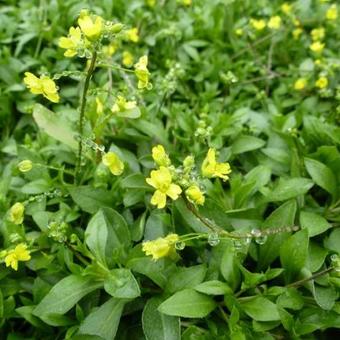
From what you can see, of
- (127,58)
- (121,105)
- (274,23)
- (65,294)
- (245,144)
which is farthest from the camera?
(274,23)

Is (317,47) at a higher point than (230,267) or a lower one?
higher

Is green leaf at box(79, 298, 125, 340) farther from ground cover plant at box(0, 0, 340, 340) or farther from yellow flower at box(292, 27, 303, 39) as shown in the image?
yellow flower at box(292, 27, 303, 39)

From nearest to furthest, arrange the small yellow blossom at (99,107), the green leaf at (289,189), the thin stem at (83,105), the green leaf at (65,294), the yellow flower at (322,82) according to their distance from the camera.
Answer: the thin stem at (83,105), the green leaf at (65,294), the green leaf at (289,189), the small yellow blossom at (99,107), the yellow flower at (322,82)

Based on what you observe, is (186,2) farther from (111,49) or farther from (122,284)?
(122,284)

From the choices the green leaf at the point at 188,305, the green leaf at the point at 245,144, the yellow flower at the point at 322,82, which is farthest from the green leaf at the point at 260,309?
the yellow flower at the point at 322,82

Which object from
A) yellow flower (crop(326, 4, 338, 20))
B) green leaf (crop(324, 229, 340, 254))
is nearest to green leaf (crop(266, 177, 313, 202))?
green leaf (crop(324, 229, 340, 254))

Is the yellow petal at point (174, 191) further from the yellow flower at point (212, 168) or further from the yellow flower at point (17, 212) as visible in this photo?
the yellow flower at point (17, 212)

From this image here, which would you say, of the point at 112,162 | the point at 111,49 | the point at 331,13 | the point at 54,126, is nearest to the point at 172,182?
the point at 112,162
